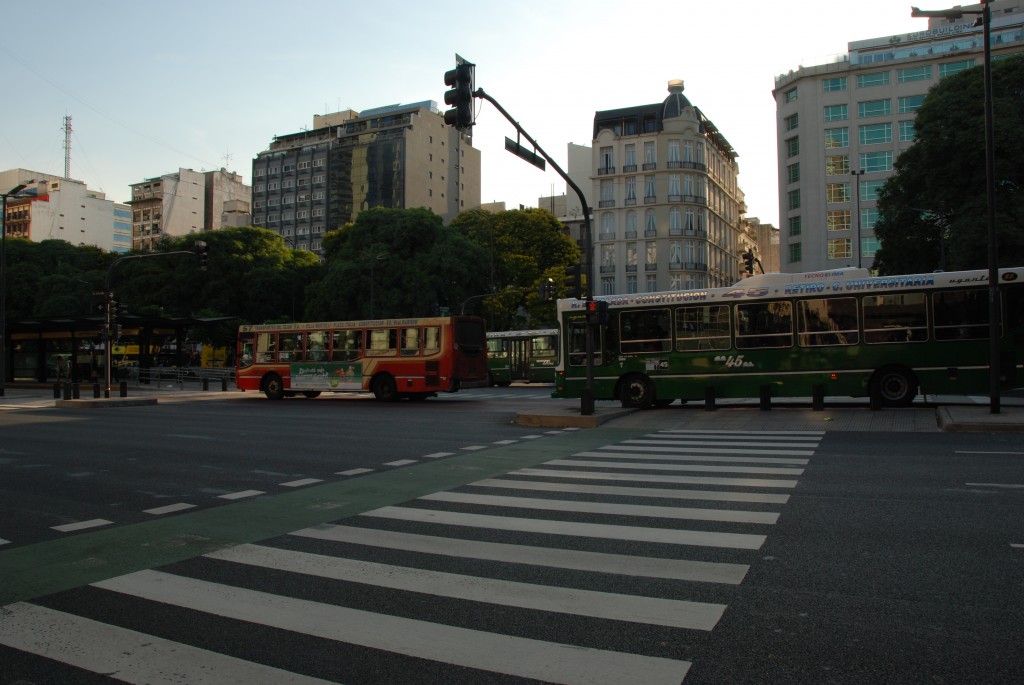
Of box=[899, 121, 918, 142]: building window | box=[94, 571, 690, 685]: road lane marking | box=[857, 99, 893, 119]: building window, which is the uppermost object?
box=[857, 99, 893, 119]: building window

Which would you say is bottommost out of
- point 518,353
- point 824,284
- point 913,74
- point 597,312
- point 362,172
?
point 518,353

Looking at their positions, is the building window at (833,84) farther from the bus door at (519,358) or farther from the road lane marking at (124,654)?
the road lane marking at (124,654)

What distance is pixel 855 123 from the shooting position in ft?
210

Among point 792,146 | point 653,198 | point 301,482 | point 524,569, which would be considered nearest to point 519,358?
point 301,482

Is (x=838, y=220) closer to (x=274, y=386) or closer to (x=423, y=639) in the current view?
(x=274, y=386)

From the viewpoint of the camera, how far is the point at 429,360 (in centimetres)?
Answer: 2678

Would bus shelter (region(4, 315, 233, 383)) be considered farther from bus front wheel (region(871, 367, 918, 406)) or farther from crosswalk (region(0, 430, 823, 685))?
crosswalk (region(0, 430, 823, 685))

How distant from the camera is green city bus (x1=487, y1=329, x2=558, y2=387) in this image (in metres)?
39.5

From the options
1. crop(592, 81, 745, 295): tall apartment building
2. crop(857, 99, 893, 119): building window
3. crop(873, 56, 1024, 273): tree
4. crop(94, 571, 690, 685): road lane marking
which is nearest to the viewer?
crop(94, 571, 690, 685): road lane marking

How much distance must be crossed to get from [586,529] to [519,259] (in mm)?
53306

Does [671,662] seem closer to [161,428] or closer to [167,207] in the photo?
[161,428]

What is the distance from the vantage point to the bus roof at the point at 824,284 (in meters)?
17.3

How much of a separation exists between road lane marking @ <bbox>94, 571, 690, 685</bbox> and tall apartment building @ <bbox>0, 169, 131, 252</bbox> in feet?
440

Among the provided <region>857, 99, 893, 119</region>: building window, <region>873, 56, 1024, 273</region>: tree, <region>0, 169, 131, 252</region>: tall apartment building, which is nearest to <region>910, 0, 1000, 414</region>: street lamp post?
<region>873, 56, 1024, 273</region>: tree
